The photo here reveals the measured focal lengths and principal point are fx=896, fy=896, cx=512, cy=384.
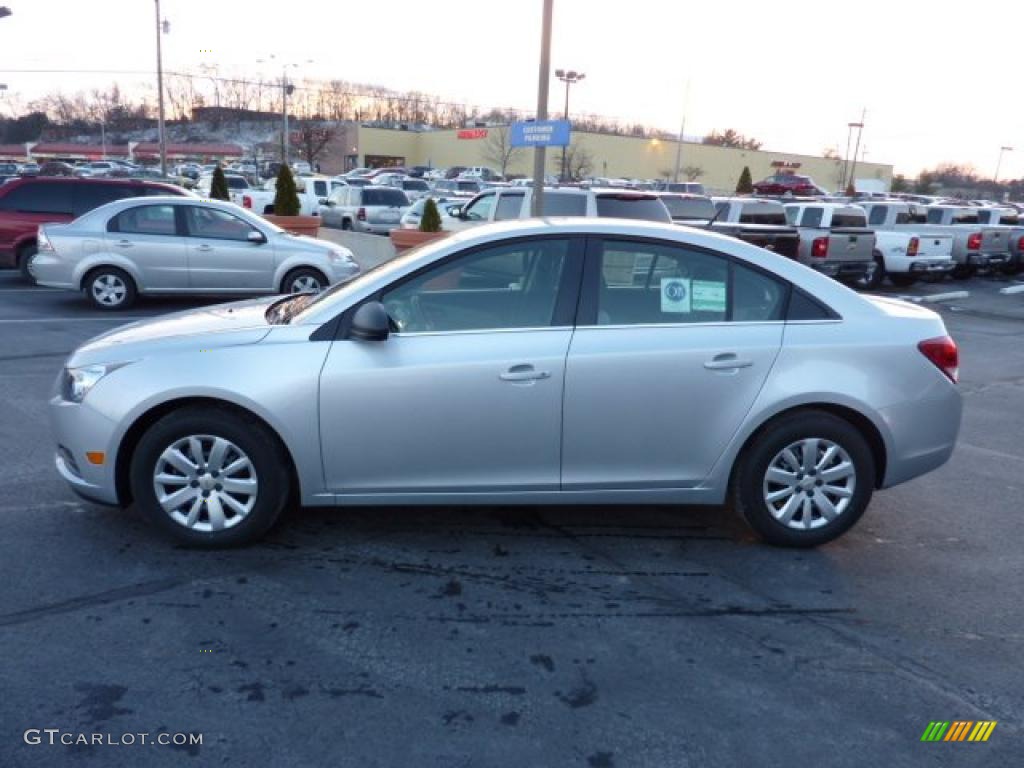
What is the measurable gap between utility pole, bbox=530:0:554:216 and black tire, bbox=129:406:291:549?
9.39 metres

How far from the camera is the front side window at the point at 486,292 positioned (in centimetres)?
457

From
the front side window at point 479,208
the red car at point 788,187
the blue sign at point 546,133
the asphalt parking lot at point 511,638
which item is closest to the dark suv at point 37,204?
the front side window at point 479,208

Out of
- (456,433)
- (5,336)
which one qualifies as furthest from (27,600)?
(5,336)

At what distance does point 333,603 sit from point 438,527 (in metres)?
1.02

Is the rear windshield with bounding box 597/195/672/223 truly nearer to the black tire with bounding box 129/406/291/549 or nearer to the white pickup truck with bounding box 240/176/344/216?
the black tire with bounding box 129/406/291/549

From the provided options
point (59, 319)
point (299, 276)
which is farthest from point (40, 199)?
point (299, 276)

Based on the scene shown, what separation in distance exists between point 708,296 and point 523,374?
3.57 ft

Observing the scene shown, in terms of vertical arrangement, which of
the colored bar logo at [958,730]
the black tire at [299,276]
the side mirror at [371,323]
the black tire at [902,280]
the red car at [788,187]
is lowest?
the black tire at [902,280]

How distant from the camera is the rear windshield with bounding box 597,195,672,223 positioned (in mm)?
13945

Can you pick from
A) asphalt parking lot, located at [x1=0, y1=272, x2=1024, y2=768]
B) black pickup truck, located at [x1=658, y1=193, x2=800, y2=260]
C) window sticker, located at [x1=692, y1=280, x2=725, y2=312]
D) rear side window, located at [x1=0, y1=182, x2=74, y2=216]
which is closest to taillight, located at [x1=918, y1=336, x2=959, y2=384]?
asphalt parking lot, located at [x1=0, y1=272, x2=1024, y2=768]

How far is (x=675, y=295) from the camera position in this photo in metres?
4.67

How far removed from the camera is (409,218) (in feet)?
80.5

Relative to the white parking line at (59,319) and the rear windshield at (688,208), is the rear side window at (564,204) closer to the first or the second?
the rear windshield at (688,208)

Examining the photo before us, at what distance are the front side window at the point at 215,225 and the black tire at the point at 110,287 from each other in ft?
3.63
